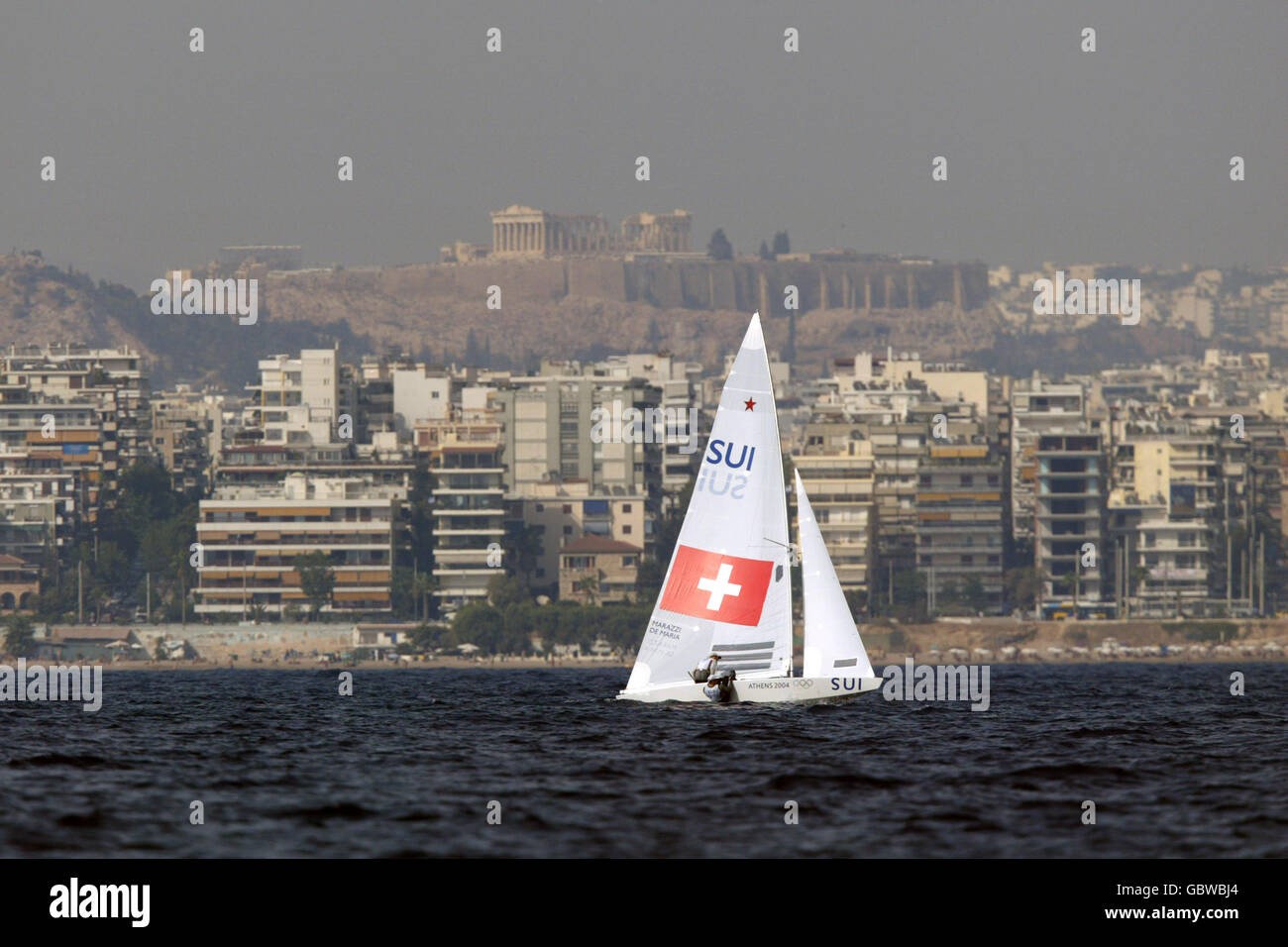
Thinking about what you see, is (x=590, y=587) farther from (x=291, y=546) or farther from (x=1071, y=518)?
(x=1071, y=518)

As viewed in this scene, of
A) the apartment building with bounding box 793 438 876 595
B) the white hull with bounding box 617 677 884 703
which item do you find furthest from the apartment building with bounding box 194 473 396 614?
the white hull with bounding box 617 677 884 703

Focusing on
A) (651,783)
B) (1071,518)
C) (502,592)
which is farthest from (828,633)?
(1071,518)

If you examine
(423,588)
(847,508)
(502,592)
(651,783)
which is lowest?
(502,592)

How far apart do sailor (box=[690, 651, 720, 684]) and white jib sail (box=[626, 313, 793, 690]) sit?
15 cm

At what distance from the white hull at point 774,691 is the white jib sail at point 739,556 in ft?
0.89

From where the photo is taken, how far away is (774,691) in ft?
149

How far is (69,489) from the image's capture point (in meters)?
195

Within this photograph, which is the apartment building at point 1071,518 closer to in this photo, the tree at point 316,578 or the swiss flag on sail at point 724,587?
the tree at point 316,578

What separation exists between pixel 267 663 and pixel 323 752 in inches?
5064

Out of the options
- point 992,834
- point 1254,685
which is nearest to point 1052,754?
point 992,834

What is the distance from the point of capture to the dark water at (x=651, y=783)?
2884cm

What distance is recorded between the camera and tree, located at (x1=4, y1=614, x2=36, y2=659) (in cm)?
17125

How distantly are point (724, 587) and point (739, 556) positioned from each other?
0.74 metres
